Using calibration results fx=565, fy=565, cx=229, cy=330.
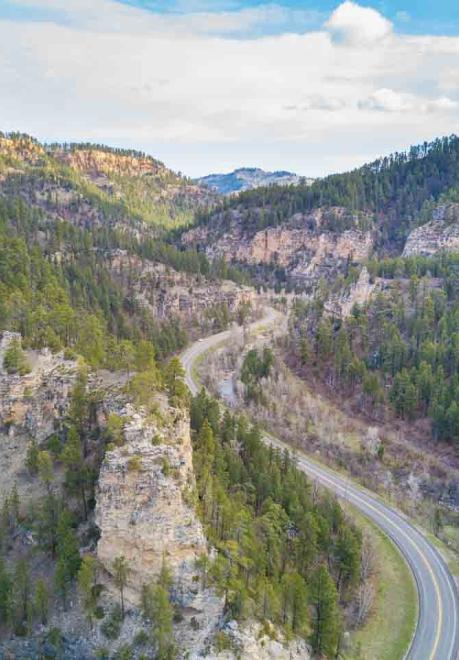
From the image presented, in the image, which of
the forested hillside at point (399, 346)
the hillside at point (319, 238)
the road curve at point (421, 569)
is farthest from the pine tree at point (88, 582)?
the hillside at point (319, 238)

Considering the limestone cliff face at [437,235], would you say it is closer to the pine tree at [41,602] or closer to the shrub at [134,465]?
the shrub at [134,465]

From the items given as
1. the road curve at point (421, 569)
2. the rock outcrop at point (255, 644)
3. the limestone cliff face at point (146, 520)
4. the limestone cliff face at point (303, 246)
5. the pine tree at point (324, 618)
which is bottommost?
the road curve at point (421, 569)

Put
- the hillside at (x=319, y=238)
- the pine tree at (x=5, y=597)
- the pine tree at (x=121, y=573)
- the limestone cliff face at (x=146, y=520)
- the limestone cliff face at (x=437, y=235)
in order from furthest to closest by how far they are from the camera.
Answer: the hillside at (x=319, y=238), the limestone cliff face at (x=437, y=235), the pine tree at (x=5, y=597), the limestone cliff face at (x=146, y=520), the pine tree at (x=121, y=573)

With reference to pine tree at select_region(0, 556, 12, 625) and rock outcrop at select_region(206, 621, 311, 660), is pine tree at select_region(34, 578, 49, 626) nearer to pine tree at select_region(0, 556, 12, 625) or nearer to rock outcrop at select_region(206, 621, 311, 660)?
pine tree at select_region(0, 556, 12, 625)

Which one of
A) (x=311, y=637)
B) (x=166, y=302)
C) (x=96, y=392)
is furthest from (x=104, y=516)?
(x=166, y=302)

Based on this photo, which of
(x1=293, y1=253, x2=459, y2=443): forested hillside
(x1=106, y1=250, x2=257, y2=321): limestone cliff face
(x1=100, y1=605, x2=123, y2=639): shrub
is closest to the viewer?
(x1=100, y1=605, x2=123, y2=639): shrub

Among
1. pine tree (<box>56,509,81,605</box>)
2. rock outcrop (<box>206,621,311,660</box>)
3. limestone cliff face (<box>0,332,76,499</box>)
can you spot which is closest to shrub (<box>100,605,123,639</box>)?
pine tree (<box>56,509,81,605</box>)
